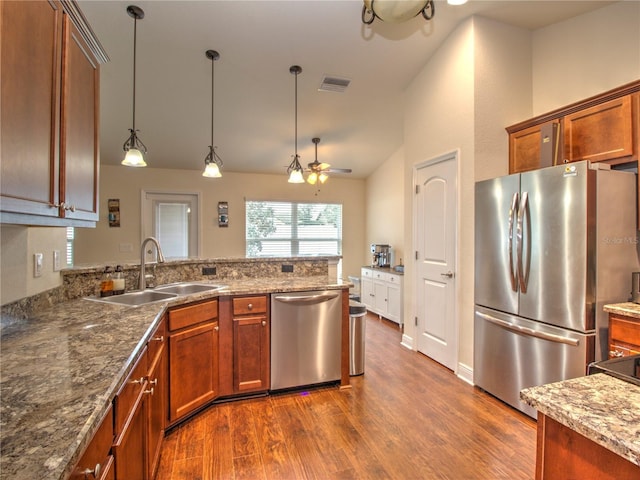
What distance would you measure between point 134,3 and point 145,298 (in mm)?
2314

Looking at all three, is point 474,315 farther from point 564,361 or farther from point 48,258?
point 48,258

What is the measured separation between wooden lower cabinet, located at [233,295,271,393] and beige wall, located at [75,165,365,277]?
3466 millimetres

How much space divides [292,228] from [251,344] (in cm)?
391

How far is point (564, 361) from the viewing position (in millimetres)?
2111

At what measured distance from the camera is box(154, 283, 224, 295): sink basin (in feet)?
8.32

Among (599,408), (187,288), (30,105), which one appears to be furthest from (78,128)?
(599,408)

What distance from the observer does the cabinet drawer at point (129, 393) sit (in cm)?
103

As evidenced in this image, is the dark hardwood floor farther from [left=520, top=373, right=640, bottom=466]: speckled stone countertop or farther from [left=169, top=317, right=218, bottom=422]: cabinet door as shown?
[left=520, top=373, right=640, bottom=466]: speckled stone countertop

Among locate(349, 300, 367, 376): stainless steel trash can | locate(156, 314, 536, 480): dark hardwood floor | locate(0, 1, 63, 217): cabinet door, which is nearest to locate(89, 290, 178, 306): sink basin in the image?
locate(156, 314, 536, 480): dark hardwood floor

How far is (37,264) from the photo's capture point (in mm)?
1741

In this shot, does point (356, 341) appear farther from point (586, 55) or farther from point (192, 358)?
point (586, 55)

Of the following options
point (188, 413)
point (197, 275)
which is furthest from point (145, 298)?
point (188, 413)

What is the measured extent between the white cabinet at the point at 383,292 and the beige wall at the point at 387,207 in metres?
0.48

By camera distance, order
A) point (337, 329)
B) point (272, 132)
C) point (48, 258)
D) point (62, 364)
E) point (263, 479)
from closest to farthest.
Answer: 1. point (62, 364)
2. point (263, 479)
3. point (48, 258)
4. point (337, 329)
5. point (272, 132)
